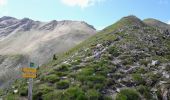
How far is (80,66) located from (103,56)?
4163 mm

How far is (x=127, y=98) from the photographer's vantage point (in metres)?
23.6

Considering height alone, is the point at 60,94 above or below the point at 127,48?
below

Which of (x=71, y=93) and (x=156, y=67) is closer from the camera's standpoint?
(x=71, y=93)

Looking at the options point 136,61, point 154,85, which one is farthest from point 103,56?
point 154,85

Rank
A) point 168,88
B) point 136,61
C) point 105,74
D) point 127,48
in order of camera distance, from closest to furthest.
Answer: point 168,88 → point 105,74 → point 136,61 → point 127,48

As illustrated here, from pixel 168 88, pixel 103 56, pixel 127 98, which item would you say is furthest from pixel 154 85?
pixel 103 56

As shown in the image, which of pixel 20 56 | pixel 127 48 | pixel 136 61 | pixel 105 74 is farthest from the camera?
pixel 20 56

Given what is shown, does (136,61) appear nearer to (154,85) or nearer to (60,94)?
(154,85)

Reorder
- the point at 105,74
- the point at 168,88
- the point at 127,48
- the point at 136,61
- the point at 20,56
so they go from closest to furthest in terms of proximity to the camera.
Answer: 1. the point at 168,88
2. the point at 105,74
3. the point at 136,61
4. the point at 127,48
5. the point at 20,56

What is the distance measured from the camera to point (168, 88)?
25.1 metres

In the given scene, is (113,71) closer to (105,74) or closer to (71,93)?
(105,74)

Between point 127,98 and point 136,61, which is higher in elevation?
point 136,61

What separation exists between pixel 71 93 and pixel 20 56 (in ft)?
531

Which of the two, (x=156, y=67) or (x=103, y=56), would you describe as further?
(x=103, y=56)
